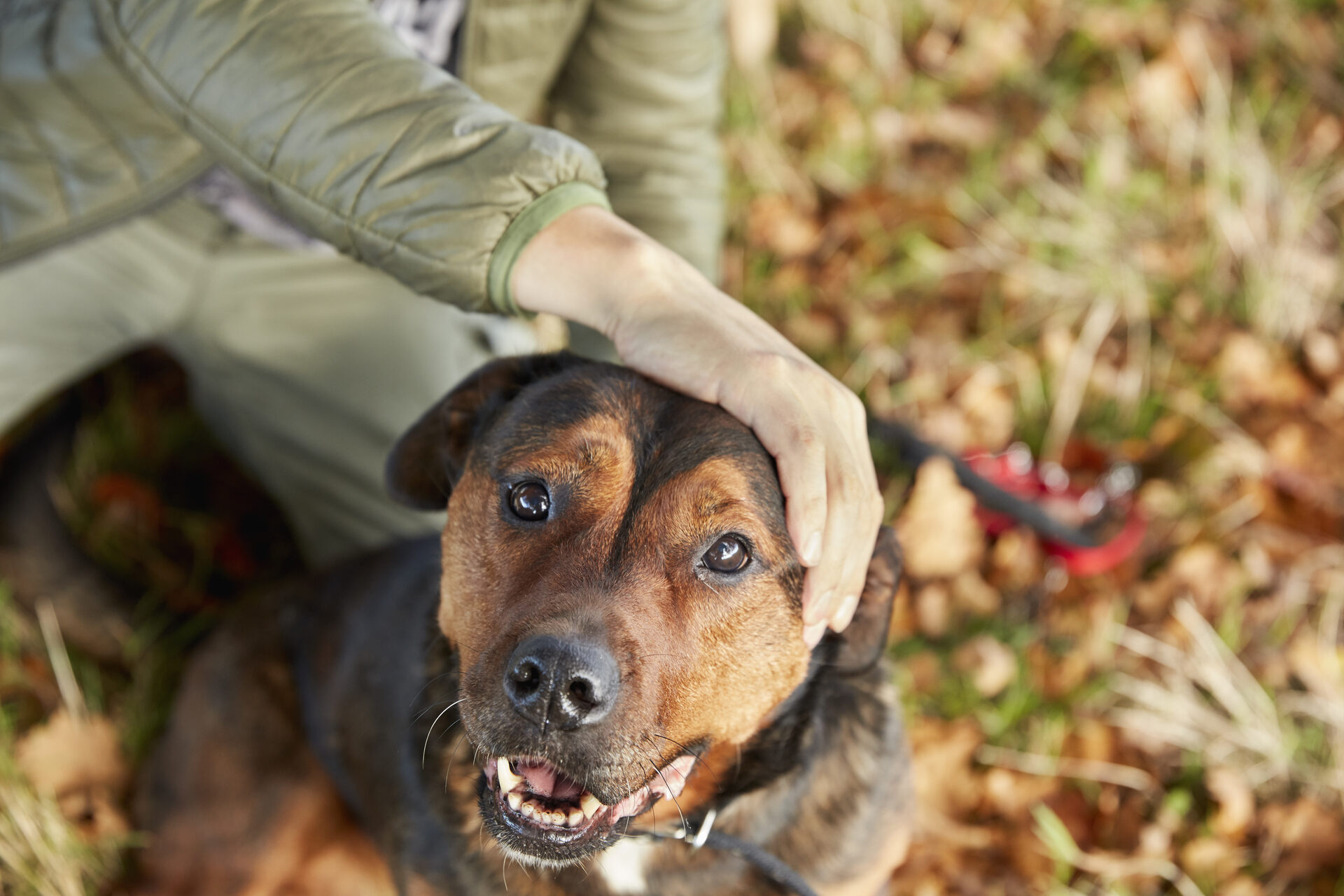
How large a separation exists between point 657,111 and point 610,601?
2.17 m

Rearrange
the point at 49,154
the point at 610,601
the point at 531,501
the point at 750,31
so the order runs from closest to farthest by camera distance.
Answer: the point at 610,601 < the point at 531,501 < the point at 49,154 < the point at 750,31

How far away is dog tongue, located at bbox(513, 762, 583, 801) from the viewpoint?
2205 millimetres

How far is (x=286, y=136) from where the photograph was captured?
97.0 inches

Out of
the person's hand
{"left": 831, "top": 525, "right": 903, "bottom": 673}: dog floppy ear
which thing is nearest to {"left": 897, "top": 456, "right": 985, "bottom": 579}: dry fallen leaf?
{"left": 831, "top": 525, "right": 903, "bottom": 673}: dog floppy ear

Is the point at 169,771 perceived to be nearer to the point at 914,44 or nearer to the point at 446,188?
the point at 446,188

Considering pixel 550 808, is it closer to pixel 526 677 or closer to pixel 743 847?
pixel 526 677

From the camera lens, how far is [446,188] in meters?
2.39

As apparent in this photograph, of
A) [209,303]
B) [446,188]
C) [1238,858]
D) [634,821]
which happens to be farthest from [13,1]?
[1238,858]

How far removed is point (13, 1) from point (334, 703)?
2.22 meters

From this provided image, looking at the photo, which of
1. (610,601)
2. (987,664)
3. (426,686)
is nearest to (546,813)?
Answer: (610,601)

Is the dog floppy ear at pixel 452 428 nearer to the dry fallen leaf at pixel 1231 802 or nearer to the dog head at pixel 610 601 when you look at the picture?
the dog head at pixel 610 601

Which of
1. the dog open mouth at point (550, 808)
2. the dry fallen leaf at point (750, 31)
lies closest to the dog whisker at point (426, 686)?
the dog open mouth at point (550, 808)

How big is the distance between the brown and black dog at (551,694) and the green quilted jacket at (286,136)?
38 cm

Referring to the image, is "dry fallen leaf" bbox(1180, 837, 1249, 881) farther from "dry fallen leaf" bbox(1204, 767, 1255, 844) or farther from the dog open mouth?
the dog open mouth
